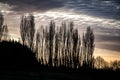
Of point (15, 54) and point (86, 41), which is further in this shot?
point (86, 41)

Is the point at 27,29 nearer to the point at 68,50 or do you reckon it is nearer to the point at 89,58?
the point at 68,50

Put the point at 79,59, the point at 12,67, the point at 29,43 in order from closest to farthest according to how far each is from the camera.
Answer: the point at 12,67 < the point at 29,43 < the point at 79,59

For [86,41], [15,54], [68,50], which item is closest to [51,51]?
[68,50]

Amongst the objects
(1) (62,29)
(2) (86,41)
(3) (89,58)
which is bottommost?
(3) (89,58)

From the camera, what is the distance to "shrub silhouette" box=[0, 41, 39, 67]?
36.2m

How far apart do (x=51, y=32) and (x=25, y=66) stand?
20.6 metres

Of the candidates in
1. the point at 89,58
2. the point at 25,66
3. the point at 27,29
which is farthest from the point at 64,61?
the point at 25,66

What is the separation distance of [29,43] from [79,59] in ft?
42.0

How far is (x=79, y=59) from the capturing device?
57.8 meters

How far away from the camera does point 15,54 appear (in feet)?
124

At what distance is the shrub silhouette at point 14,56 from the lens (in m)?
36.2

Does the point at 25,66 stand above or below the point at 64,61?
above

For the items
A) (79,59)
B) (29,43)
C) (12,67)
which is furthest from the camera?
(79,59)

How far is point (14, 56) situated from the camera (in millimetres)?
37312
